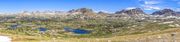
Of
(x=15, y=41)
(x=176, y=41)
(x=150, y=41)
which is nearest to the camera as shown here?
(x=176, y=41)

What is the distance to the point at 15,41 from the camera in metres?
55.8

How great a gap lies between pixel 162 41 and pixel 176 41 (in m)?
1.95

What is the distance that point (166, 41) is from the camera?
4816cm

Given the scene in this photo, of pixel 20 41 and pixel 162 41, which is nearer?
pixel 162 41

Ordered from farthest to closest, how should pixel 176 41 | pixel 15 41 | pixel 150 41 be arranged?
pixel 15 41 < pixel 150 41 < pixel 176 41

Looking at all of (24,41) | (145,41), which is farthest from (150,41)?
(24,41)

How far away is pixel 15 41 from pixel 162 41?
22.3 m

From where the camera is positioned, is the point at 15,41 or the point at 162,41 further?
the point at 15,41

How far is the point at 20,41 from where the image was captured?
185ft

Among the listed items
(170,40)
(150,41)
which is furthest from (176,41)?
(150,41)

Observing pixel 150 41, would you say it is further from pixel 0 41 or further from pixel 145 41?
pixel 0 41

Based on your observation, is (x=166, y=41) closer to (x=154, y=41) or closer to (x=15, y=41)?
(x=154, y=41)

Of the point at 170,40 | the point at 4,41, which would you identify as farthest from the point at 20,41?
the point at 170,40

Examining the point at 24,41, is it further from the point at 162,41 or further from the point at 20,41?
the point at 162,41
